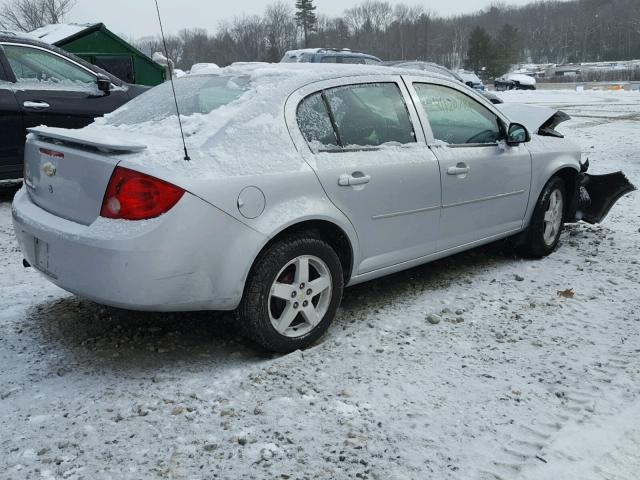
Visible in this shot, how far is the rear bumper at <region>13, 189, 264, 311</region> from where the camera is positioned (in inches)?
110

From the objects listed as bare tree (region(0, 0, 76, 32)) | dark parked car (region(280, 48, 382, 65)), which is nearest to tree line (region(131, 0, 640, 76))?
bare tree (region(0, 0, 76, 32))

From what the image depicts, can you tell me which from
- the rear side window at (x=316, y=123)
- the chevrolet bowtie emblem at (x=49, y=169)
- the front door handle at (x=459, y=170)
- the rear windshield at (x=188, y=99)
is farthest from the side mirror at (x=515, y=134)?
the chevrolet bowtie emblem at (x=49, y=169)

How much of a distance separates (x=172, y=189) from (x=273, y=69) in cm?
125

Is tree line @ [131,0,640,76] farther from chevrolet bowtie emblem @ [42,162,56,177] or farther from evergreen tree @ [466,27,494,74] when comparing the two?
chevrolet bowtie emblem @ [42,162,56,177]

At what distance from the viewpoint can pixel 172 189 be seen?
2.79 m

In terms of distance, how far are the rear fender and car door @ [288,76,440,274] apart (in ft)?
7.96

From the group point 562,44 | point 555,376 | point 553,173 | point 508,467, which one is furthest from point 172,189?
point 562,44

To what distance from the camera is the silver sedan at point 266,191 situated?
9.30 ft

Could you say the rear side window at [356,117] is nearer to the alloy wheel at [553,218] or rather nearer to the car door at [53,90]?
the alloy wheel at [553,218]

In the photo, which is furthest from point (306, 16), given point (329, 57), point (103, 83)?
point (103, 83)

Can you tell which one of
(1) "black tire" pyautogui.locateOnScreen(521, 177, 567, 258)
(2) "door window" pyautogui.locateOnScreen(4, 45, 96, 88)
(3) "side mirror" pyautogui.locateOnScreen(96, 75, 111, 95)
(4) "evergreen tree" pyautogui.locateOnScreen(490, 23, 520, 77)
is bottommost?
(1) "black tire" pyautogui.locateOnScreen(521, 177, 567, 258)

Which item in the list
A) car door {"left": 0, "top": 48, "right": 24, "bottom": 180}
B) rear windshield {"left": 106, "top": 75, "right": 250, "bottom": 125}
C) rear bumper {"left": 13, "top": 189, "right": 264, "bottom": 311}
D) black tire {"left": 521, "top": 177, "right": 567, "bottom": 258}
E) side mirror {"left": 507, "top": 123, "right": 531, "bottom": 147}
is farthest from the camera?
car door {"left": 0, "top": 48, "right": 24, "bottom": 180}

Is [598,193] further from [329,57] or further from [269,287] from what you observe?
[329,57]

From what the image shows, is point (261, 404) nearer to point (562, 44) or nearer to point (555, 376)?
point (555, 376)
